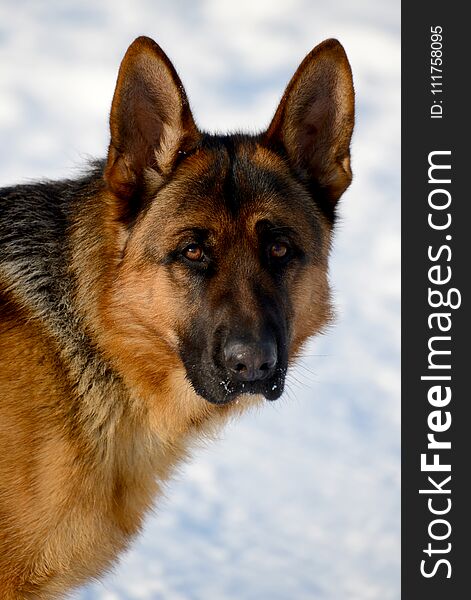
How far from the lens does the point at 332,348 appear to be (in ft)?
41.6

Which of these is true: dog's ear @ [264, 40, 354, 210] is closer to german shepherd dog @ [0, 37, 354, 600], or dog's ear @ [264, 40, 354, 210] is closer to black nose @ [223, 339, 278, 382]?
german shepherd dog @ [0, 37, 354, 600]

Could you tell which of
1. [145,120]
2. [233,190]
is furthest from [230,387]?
[145,120]

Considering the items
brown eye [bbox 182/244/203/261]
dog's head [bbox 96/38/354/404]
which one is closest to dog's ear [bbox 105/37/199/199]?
dog's head [bbox 96/38/354/404]

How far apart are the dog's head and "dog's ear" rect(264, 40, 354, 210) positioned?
1 centimetres

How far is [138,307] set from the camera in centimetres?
529

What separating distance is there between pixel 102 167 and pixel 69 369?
1.31m

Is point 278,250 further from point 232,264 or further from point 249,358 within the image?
point 249,358

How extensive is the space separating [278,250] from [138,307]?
86 centimetres

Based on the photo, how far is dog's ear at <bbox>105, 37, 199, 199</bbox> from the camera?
5.18 metres

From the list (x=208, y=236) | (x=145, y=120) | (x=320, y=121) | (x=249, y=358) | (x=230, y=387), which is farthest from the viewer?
(x=320, y=121)

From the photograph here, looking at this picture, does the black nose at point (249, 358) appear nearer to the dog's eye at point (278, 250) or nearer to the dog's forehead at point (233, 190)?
the dog's eye at point (278, 250)

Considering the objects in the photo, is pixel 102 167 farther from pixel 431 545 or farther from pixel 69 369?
pixel 431 545

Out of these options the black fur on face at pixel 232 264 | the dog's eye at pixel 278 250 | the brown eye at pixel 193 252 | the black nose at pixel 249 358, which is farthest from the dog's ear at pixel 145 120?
the black nose at pixel 249 358

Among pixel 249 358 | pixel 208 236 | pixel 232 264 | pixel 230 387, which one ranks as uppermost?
pixel 208 236
